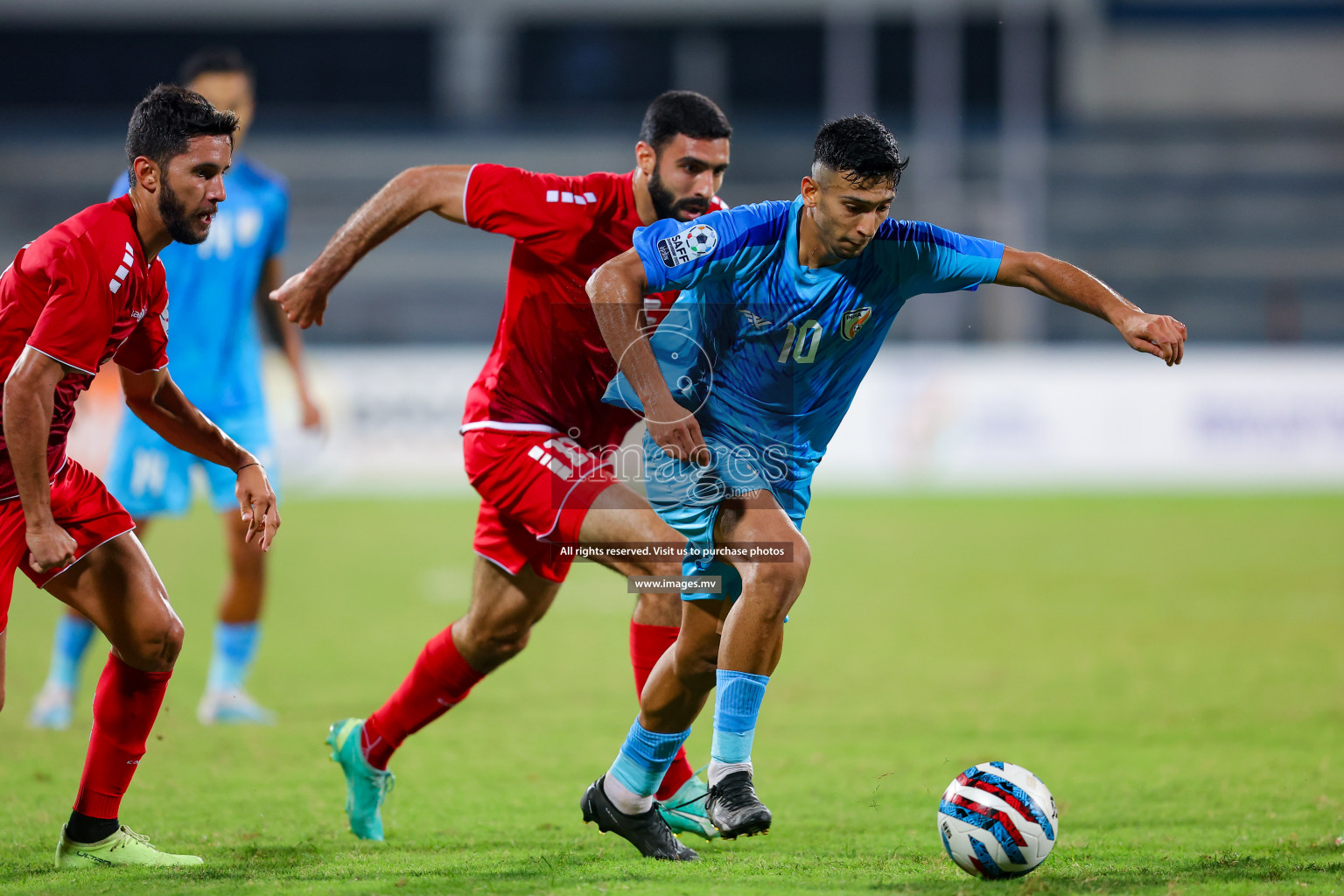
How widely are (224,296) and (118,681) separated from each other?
301 cm

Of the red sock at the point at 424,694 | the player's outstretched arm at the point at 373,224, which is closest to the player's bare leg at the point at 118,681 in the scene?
the red sock at the point at 424,694

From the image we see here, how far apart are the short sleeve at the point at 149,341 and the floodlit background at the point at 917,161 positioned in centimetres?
1285

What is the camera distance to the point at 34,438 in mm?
3506

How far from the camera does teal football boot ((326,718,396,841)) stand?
4547 mm

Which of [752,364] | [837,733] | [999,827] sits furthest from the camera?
[837,733]

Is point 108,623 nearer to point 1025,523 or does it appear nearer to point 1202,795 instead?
point 1202,795

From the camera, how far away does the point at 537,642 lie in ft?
29.6

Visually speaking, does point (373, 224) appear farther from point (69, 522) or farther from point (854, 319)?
point (854, 319)

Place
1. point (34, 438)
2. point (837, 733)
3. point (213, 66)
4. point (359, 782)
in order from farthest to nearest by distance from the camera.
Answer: point (213, 66), point (837, 733), point (359, 782), point (34, 438)

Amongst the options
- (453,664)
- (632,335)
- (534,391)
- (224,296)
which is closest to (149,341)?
(534,391)

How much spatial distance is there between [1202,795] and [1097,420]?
13.1 m

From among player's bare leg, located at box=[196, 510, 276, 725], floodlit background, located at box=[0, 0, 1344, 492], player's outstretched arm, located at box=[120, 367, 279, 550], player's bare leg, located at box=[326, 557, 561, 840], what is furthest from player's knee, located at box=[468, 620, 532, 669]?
floodlit background, located at box=[0, 0, 1344, 492]

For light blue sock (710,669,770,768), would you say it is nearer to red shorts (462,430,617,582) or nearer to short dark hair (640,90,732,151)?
red shorts (462,430,617,582)

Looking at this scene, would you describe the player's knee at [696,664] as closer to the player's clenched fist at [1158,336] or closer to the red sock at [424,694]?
the red sock at [424,694]
